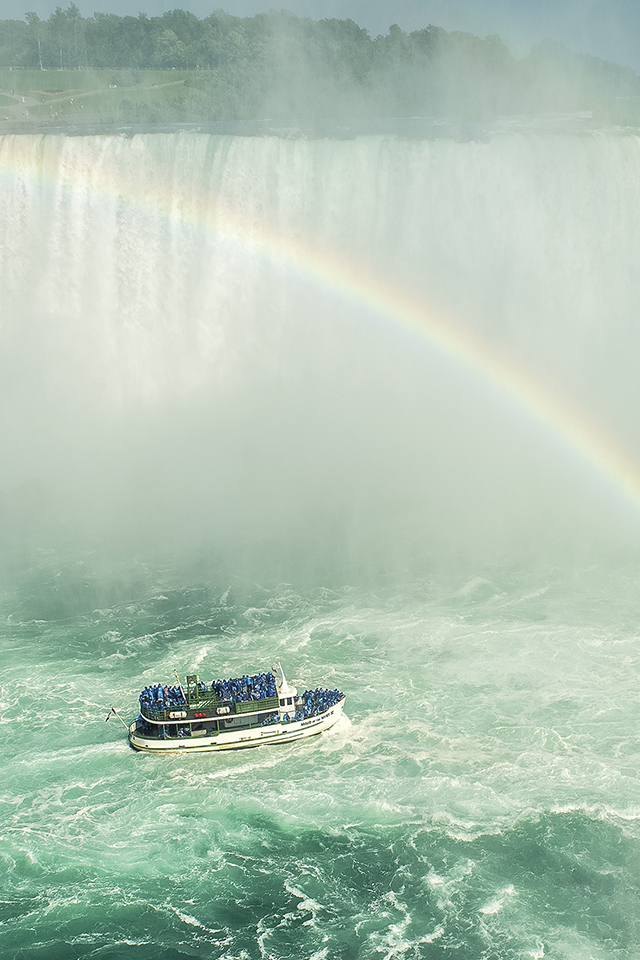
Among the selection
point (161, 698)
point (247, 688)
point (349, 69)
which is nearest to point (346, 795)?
point (247, 688)

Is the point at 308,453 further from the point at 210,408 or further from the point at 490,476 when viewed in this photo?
the point at 490,476

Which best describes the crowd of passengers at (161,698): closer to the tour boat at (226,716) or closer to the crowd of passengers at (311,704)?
the tour boat at (226,716)

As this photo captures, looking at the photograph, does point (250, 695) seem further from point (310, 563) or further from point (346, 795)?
point (310, 563)

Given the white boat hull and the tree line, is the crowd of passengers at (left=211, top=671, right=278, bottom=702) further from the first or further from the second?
the tree line

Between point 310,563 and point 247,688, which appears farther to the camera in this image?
point 310,563

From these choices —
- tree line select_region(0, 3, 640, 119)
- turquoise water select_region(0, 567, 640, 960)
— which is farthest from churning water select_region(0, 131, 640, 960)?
tree line select_region(0, 3, 640, 119)

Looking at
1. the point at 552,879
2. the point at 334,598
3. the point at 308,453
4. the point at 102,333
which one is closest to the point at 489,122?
the point at 308,453

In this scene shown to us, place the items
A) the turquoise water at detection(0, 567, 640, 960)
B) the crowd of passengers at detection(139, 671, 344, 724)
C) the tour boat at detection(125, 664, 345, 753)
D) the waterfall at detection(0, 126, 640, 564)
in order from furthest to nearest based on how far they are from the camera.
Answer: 1. the waterfall at detection(0, 126, 640, 564)
2. the crowd of passengers at detection(139, 671, 344, 724)
3. the tour boat at detection(125, 664, 345, 753)
4. the turquoise water at detection(0, 567, 640, 960)
